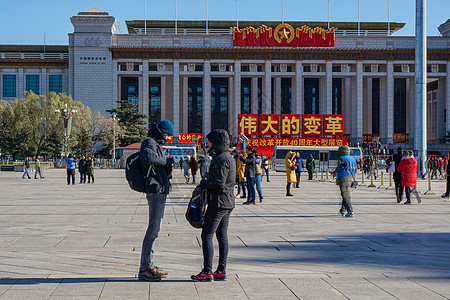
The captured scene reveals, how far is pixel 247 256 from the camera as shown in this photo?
28.6 ft

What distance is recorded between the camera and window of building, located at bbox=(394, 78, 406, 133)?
3819 inches

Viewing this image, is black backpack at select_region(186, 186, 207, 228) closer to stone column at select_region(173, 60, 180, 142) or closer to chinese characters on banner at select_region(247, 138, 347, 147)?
chinese characters on banner at select_region(247, 138, 347, 147)

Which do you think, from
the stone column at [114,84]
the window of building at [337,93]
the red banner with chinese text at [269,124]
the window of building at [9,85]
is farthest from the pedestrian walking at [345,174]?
the window of building at [337,93]

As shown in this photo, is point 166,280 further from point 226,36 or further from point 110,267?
point 226,36

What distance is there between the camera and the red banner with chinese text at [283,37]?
84125mm

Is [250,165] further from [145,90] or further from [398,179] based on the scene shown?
[145,90]

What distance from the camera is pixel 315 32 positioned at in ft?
278

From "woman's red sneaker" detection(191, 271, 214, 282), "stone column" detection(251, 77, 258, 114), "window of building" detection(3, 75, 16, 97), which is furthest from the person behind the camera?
"stone column" detection(251, 77, 258, 114)

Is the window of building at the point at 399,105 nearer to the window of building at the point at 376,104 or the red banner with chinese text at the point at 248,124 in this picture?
the window of building at the point at 376,104

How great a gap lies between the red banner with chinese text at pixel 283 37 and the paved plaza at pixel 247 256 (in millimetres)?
70254

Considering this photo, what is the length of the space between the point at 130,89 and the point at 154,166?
294 feet

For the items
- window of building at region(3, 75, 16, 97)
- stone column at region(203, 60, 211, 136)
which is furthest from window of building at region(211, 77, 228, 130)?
window of building at region(3, 75, 16, 97)

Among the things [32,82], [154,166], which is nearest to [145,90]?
[32,82]

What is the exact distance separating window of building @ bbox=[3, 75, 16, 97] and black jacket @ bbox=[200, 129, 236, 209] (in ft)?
292
